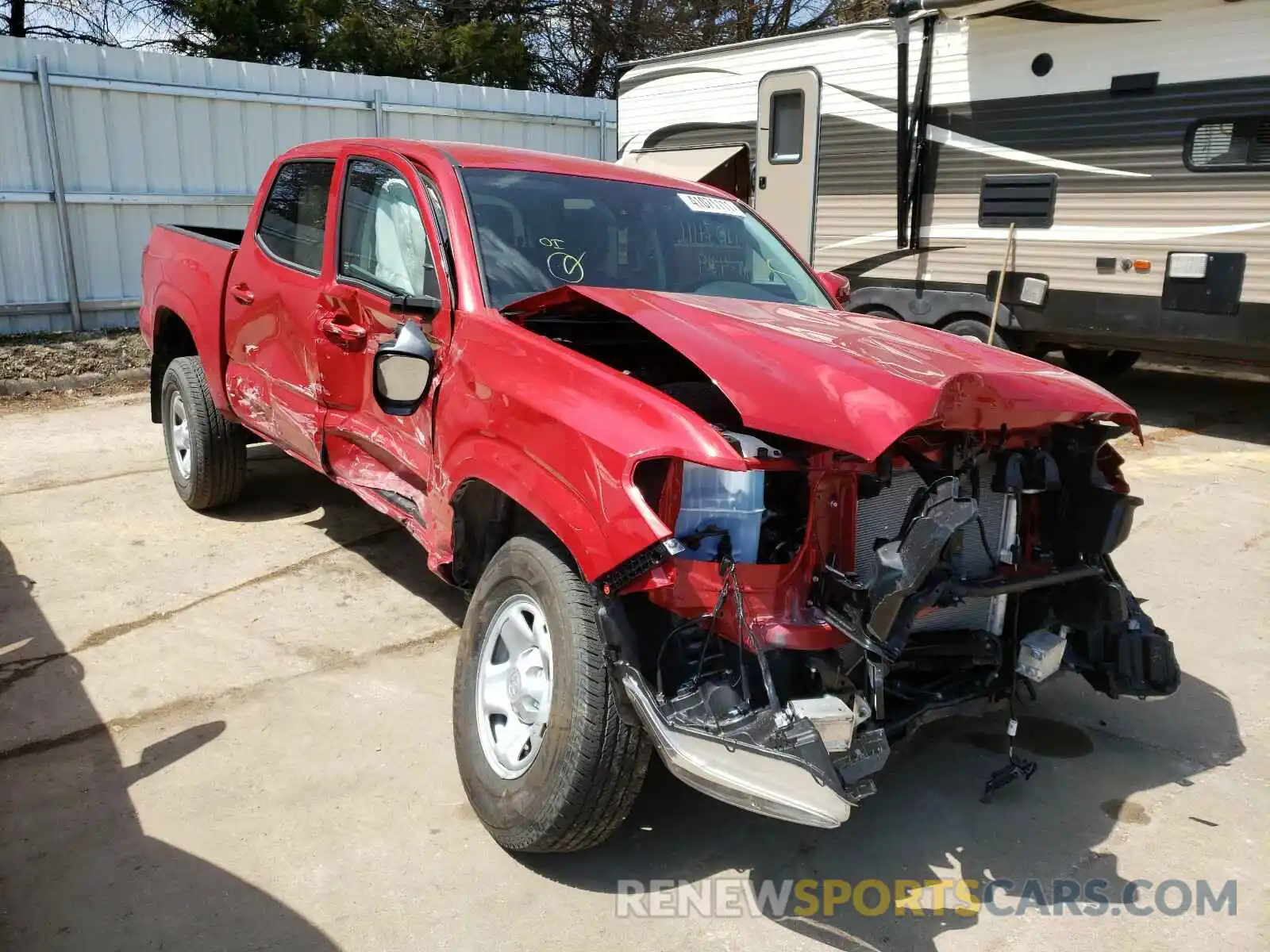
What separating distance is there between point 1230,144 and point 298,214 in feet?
20.0

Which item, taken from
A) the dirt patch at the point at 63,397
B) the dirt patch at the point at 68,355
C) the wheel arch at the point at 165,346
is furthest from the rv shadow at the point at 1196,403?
the dirt patch at the point at 68,355

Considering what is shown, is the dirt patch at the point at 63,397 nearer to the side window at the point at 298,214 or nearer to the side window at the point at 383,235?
the side window at the point at 298,214

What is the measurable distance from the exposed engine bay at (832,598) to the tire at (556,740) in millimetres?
126

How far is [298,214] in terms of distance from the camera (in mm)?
4676

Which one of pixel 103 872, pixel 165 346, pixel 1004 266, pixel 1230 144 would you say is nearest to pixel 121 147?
pixel 165 346

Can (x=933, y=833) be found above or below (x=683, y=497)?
below

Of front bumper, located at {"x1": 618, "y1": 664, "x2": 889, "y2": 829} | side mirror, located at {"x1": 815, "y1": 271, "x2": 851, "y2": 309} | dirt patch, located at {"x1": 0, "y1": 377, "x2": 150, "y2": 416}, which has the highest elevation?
side mirror, located at {"x1": 815, "y1": 271, "x2": 851, "y2": 309}

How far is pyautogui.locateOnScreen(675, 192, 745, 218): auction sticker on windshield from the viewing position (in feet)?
14.0

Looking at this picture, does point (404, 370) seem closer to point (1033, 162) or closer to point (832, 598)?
point (832, 598)

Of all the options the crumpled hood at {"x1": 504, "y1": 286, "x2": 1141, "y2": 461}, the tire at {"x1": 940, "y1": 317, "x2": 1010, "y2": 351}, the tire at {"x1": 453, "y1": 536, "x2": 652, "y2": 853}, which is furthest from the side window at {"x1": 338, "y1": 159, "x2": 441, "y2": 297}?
the tire at {"x1": 940, "y1": 317, "x2": 1010, "y2": 351}

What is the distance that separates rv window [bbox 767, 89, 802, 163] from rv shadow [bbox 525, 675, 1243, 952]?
7060 mm

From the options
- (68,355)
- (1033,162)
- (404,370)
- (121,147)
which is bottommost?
(68,355)

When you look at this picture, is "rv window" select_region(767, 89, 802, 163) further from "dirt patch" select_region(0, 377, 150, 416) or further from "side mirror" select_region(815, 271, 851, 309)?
"dirt patch" select_region(0, 377, 150, 416)

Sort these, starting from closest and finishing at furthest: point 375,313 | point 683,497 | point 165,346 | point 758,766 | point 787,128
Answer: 1. point 758,766
2. point 683,497
3. point 375,313
4. point 165,346
5. point 787,128
